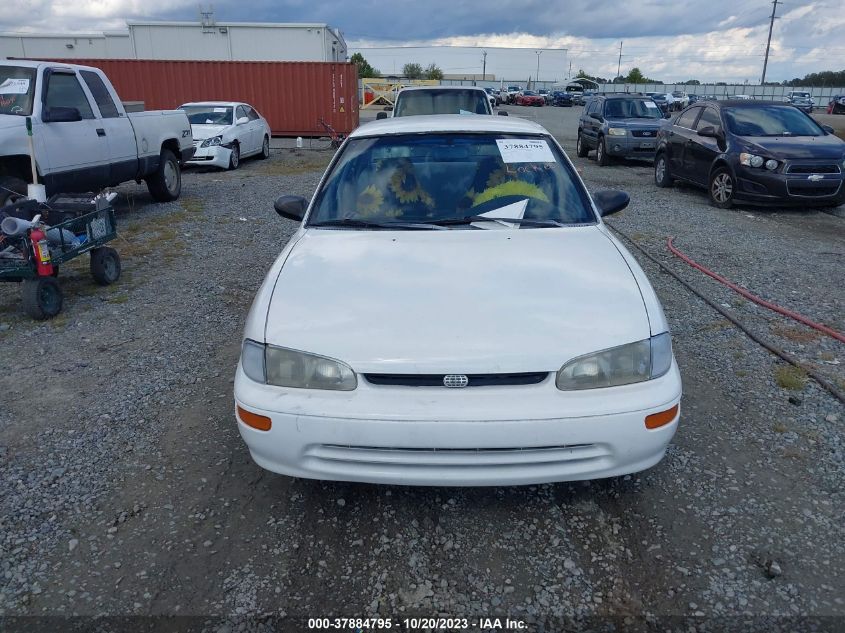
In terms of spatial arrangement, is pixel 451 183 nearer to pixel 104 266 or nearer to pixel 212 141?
pixel 104 266

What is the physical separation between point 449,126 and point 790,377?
2.80 metres

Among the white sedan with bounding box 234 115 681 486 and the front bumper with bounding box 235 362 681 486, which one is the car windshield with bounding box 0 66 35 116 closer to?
the white sedan with bounding box 234 115 681 486

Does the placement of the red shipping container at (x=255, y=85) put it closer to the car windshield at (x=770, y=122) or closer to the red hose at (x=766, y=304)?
the car windshield at (x=770, y=122)

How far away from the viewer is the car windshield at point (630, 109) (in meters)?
16.5

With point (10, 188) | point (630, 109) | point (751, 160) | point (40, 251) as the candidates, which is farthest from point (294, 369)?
point (630, 109)

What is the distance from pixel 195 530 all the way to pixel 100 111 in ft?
25.2

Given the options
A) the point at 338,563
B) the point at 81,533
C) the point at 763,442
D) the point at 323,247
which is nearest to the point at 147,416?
the point at 81,533

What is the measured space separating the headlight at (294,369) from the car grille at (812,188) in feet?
30.0

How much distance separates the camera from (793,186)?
31.4 ft

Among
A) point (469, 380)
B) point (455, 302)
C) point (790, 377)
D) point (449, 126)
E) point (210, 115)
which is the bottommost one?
point (790, 377)

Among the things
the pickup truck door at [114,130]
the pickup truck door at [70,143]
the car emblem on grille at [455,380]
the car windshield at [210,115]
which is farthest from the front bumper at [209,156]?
the car emblem on grille at [455,380]

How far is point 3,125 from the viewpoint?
7.11 meters

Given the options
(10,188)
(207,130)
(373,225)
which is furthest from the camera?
(207,130)

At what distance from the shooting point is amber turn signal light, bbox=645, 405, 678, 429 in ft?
8.68
